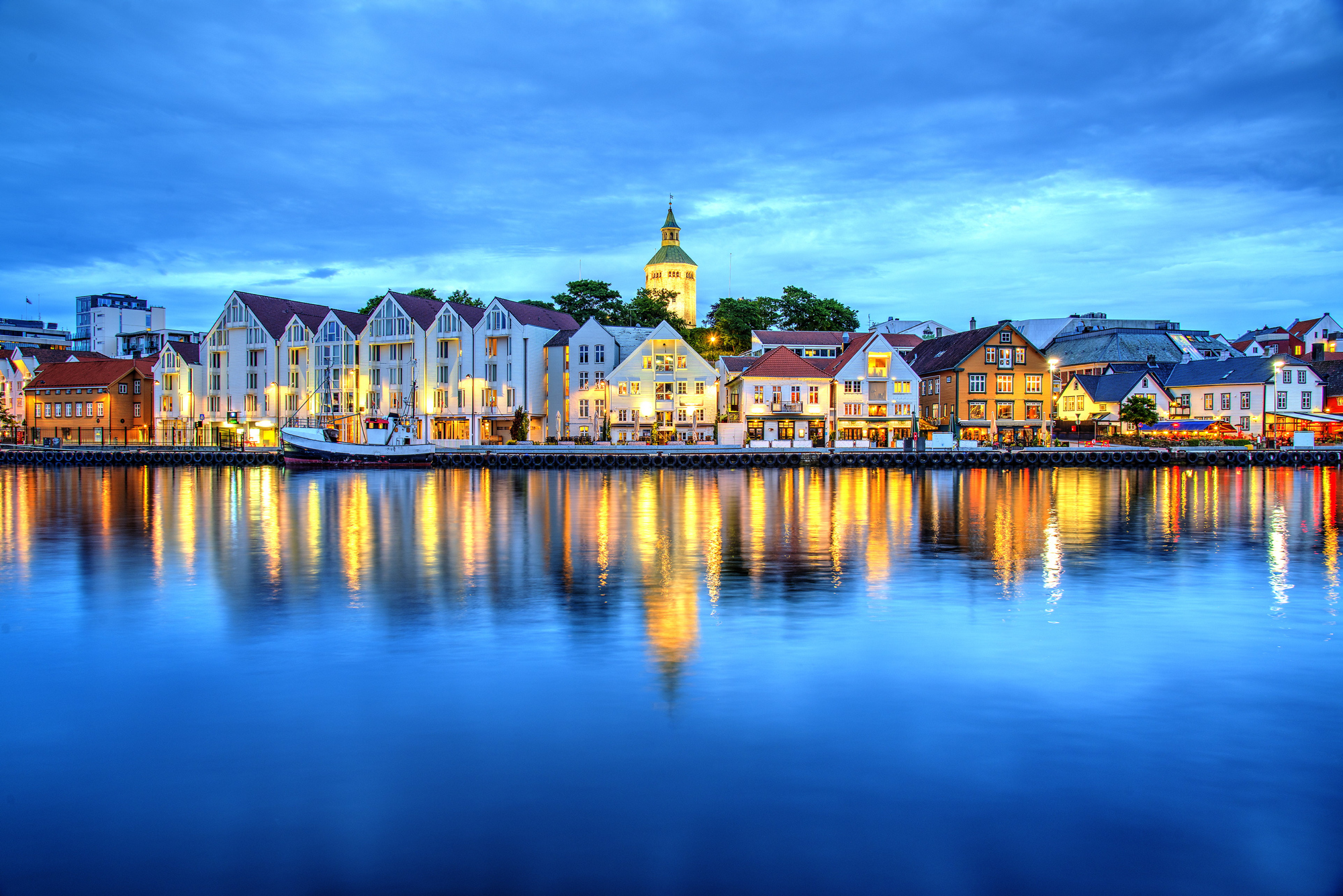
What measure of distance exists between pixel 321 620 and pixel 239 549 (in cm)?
1061

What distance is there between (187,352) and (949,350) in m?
72.4

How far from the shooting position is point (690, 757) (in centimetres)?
898

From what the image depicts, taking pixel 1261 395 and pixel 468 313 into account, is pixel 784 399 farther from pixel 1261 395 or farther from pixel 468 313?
pixel 1261 395

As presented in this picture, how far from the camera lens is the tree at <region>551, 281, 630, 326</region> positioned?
103m

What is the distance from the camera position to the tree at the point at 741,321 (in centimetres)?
10444

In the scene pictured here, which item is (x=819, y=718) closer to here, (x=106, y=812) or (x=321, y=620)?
(x=106, y=812)

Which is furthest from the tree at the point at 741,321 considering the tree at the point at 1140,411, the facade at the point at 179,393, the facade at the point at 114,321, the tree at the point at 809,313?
the facade at the point at 114,321

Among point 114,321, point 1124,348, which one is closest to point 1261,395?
point 1124,348

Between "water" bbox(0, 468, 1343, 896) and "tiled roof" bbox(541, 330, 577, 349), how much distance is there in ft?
Answer: 188

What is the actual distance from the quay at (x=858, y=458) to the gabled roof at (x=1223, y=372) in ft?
47.4

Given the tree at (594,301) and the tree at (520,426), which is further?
the tree at (594,301)

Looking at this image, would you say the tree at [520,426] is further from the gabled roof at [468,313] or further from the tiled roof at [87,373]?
the tiled roof at [87,373]

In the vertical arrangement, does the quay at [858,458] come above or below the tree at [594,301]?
below

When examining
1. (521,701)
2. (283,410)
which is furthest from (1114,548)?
(283,410)
